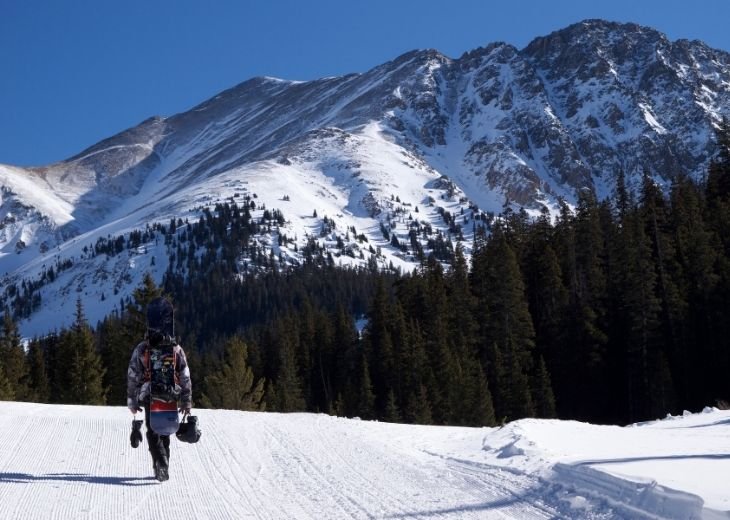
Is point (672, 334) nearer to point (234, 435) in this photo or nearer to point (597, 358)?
point (597, 358)

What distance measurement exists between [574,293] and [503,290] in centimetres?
785

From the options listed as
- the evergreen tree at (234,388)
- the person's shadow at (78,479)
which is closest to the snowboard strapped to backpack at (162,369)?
the person's shadow at (78,479)

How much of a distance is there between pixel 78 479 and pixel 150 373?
68.1 inches

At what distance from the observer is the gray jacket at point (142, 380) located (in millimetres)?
9578

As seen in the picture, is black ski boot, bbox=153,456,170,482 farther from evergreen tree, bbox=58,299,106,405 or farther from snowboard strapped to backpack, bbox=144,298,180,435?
evergreen tree, bbox=58,299,106,405

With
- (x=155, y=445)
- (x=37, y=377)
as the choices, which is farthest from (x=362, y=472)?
(x=37, y=377)

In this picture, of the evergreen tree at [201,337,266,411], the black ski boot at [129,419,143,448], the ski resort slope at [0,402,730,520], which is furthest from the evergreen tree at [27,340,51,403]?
the black ski boot at [129,419,143,448]

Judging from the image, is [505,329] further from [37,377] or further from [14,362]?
[37,377]

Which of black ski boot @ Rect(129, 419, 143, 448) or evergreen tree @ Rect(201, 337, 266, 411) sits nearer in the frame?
black ski boot @ Rect(129, 419, 143, 448)

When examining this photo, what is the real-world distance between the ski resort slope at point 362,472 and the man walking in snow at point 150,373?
473 mm

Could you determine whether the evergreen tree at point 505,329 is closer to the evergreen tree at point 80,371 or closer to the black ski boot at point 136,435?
the evergreen tree at point 80,371

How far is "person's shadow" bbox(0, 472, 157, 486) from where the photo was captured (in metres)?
9.52

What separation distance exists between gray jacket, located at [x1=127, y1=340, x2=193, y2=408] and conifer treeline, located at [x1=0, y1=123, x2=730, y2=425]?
30.5 m

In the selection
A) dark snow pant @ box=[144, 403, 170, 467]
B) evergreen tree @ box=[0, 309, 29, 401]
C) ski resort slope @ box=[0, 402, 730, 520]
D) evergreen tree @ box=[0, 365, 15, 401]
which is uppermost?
evergreen tree @ box=[0, 309, 29, 401]
